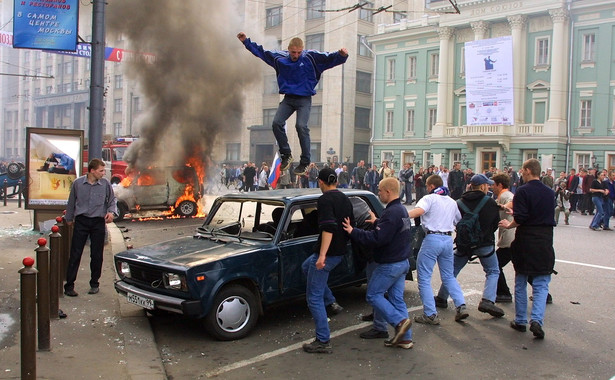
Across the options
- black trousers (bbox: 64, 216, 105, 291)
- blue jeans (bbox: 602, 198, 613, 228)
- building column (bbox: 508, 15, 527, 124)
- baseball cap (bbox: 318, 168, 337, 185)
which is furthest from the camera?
building column (bbox: 508, 15, 527, 124)

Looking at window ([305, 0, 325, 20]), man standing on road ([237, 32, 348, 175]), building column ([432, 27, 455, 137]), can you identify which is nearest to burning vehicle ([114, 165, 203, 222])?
man standing on road ([237, 32, 348, 175])

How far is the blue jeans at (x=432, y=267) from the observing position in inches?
233

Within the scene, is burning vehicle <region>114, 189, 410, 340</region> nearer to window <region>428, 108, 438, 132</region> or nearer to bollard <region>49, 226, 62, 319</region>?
bollard <region>49, 226, 62, 319</region>

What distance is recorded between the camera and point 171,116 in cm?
1708

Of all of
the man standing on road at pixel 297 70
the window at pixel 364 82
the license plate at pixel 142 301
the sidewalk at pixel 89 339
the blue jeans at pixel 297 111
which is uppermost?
the window at pixel 364 82

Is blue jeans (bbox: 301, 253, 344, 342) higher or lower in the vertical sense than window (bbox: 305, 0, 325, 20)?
lower

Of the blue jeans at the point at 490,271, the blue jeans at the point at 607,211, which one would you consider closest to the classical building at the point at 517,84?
the blue jeans at the point at 607,211

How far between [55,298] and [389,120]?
3872cm

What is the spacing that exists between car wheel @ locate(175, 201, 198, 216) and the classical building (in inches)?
719

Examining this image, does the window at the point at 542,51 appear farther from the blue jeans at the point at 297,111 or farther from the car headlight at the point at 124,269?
the car headlight at the point at 124,269

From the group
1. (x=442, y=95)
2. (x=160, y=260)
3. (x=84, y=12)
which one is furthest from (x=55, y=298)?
(x=442, y=95)

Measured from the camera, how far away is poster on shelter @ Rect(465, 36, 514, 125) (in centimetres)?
3231

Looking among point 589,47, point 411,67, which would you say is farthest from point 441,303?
point 411,67

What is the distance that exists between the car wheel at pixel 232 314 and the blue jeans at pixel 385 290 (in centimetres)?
118
